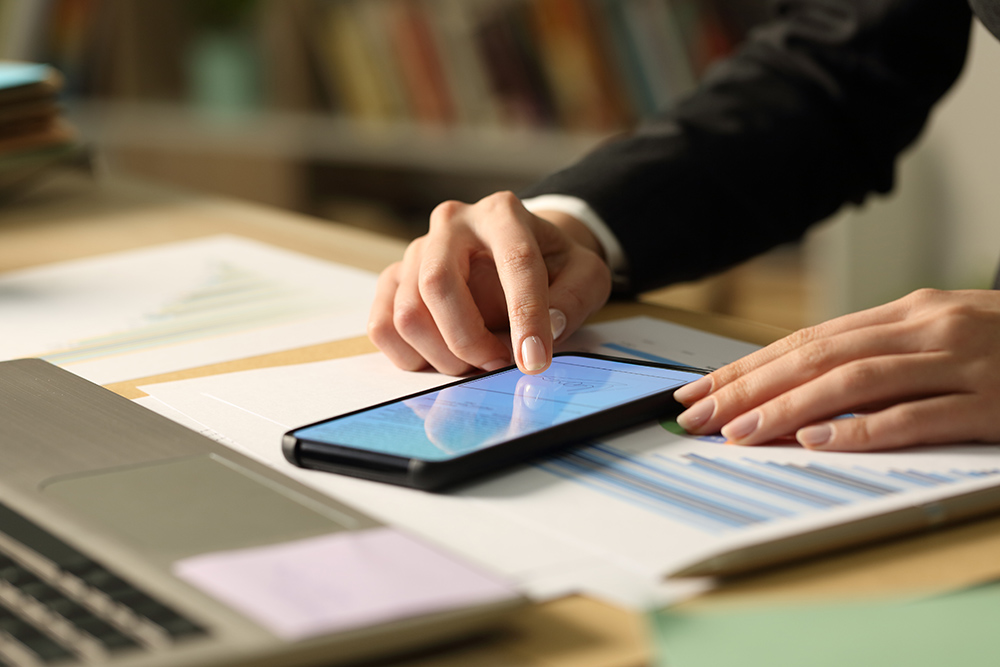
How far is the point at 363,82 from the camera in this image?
95.8 inches

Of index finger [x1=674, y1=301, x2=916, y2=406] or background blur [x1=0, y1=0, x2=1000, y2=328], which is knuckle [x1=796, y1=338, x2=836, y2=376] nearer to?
index finger [x1=674, y1=301, x2=916, y2=406]

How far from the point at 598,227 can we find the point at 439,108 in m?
1.60

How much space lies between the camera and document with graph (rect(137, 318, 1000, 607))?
0.38m

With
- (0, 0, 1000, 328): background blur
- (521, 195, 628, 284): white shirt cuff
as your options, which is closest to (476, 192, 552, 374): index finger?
(521, 195, 628, 284): white shirt cuff

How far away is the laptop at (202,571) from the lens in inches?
11.7

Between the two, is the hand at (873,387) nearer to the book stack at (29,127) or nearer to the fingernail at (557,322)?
the fingernail at (557,322)

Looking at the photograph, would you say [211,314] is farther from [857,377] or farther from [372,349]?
[857,377]

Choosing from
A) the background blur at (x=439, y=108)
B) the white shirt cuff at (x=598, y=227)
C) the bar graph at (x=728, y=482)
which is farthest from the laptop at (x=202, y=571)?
the background blur at (x=439, y=108)

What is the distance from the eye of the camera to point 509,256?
61cm

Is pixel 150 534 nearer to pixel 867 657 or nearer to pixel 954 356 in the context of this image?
pixel 867 657

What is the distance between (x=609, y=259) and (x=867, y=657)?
1.62 feet

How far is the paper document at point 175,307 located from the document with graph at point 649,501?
5.5 inches

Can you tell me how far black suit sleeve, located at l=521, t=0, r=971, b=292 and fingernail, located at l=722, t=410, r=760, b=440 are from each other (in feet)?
1.02

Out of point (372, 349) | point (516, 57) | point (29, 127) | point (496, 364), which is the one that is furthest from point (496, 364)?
point (516, 57)
